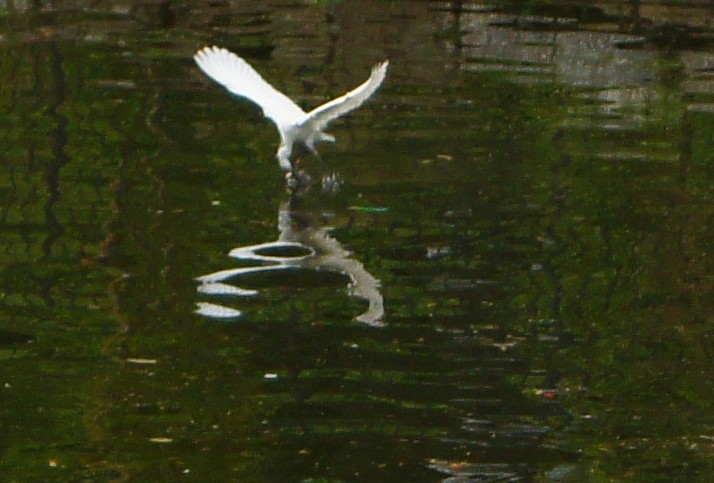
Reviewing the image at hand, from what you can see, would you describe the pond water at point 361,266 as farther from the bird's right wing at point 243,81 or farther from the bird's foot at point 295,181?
the bird's right wing at point 243,81

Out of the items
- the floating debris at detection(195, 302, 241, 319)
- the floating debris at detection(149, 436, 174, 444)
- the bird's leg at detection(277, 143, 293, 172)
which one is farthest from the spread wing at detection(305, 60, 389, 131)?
the floating debris at detection(149, 436, 174, 444)

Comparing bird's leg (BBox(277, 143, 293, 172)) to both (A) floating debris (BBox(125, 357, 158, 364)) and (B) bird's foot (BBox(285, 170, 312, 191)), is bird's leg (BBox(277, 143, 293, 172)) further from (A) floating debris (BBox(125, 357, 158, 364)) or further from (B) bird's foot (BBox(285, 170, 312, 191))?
(A) floating debris (BBox(125, 357, 158, 364))

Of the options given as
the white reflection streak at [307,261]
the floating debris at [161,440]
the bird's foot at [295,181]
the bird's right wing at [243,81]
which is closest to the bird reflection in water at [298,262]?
the white reflection streak at [307,261]

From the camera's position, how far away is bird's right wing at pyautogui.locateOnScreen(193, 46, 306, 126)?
9.73 m

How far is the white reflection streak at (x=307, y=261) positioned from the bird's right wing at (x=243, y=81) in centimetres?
82

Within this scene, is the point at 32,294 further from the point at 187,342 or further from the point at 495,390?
the point at 495,390

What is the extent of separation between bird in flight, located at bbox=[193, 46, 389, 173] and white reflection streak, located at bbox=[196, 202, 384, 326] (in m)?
0.52

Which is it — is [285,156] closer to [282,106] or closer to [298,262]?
[282,106]

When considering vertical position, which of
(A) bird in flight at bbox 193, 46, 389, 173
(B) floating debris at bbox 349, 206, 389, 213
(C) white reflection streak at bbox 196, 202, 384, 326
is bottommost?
(C) white reflection streak at bbox 196, 202, 384, 326

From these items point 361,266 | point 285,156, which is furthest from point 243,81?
point 361,266

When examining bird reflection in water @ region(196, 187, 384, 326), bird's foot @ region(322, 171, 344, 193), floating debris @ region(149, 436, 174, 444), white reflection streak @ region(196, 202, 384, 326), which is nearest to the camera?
floating debris @ region(149, 436, 174, 444)

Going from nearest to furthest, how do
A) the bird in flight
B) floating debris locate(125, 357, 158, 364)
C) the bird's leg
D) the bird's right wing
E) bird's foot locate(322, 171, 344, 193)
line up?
floating debris locate(125, 357, 158, 364) < the bird in flight < the bird's leg < bird's foot locate(322, 171, 344, 193) < the bird's right wing

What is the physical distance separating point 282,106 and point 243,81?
1.16ft

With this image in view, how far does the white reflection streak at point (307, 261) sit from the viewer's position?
25.1ft
